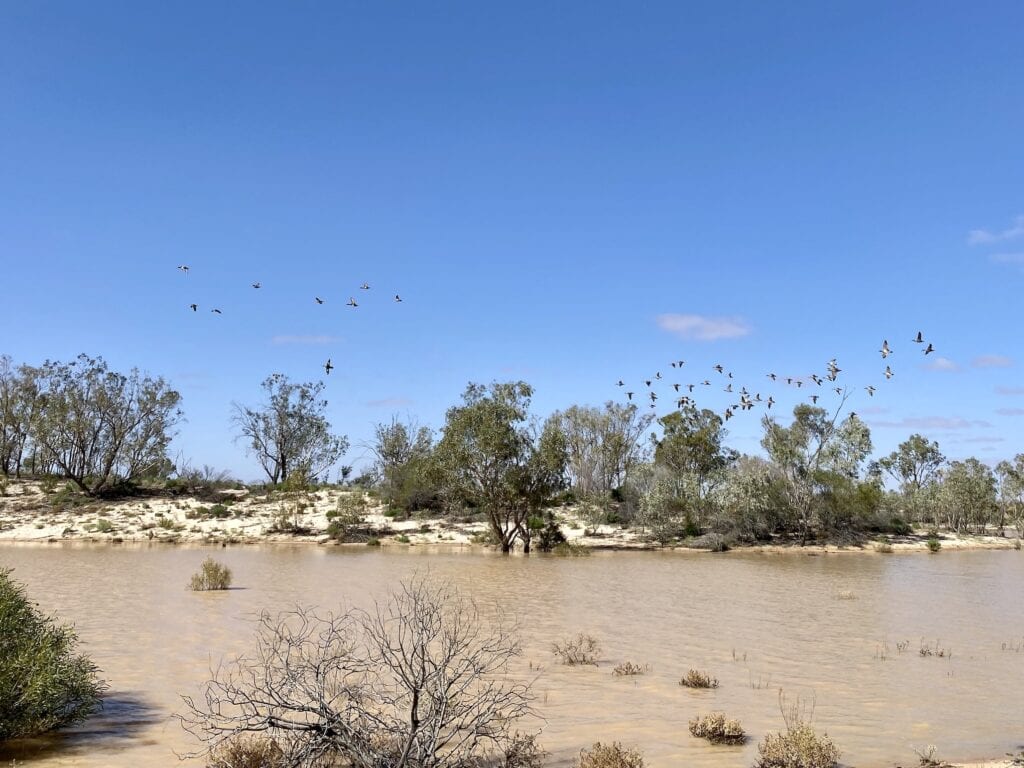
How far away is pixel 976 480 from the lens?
6084cm

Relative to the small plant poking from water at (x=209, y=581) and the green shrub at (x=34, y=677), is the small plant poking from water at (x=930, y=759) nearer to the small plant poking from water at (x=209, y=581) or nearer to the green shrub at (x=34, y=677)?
the green shrub at (x=34, y=677)

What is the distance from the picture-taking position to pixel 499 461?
40.0 meters

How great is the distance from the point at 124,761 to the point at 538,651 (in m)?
8.17

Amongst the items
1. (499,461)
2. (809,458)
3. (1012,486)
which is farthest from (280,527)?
(1012,486)

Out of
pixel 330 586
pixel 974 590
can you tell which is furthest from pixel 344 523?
pixel 974 590

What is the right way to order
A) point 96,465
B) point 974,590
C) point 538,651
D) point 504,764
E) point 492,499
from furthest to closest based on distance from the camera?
point 96,465 → point 492,499 → point 974,590 → point 538,651 → point 504,764

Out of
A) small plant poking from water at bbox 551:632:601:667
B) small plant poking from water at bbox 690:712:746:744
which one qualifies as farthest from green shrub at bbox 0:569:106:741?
small plant poking from water at bbox 551:632:601:667

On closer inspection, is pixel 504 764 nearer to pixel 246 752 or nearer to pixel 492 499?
pixel 246 752

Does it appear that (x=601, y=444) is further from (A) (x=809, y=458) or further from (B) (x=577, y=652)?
(B) (x=577, y=652)

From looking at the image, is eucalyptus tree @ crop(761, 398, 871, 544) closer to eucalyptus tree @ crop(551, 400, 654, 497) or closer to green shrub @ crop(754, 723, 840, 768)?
eucalyptus tree @ crop(551, 400, 654, 497)

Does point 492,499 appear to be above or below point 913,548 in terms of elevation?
above

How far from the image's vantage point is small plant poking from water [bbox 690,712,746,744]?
29.7ft

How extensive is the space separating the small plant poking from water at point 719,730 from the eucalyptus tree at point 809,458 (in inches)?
1609

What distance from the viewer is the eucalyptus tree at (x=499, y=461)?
39.7 meters
